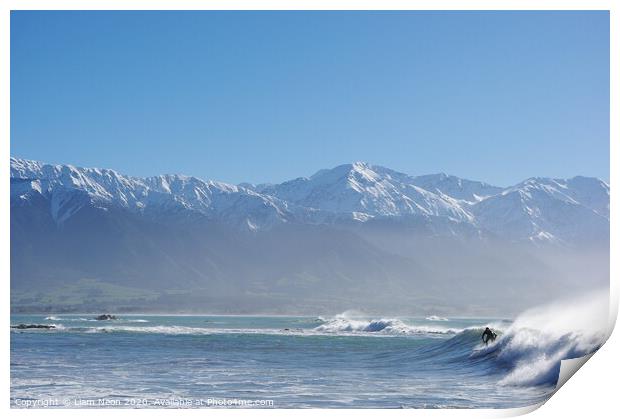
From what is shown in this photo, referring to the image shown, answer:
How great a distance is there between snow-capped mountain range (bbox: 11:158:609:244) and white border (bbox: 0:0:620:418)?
1.36m

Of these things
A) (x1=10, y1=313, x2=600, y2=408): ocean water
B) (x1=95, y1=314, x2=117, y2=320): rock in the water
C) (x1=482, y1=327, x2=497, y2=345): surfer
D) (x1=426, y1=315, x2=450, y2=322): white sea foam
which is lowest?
(x1=10, y1=313, x2=600, y2=408): ocean water

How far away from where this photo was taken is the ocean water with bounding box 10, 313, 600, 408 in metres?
11.7

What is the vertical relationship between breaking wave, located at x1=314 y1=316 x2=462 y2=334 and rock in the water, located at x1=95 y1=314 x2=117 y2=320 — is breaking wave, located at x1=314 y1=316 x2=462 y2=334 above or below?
below

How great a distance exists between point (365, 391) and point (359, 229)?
12.9 ft

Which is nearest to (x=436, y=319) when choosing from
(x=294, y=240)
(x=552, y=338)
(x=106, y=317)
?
(x=294, y=240)

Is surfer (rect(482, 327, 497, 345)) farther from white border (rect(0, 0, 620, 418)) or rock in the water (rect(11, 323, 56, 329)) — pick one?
rock in the water (rect(11, 323, 56, 329))

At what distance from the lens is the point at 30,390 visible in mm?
11945

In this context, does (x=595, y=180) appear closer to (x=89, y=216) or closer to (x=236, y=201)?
(x=236, y=201)

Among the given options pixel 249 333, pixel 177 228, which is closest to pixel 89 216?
pixel 177 228

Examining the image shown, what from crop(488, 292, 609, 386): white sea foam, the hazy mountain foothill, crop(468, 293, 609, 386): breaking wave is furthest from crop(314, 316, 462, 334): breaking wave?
crop(488, 292, 609, 386): white sea foam
